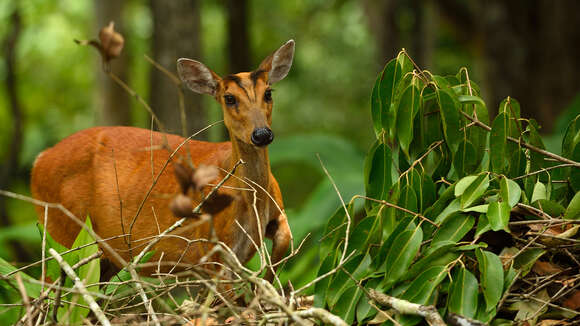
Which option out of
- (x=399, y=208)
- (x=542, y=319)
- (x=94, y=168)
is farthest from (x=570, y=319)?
(x=94, y=168)

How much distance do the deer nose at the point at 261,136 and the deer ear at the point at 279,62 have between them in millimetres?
373

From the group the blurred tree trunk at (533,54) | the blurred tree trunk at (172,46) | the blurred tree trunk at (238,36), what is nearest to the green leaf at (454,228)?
the blurred tree trunk at (172,46)

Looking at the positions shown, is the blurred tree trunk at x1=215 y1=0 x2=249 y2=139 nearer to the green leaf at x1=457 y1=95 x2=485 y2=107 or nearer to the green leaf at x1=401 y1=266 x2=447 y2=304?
the green leaf at x1=457 y1=95 x2=485 y2=107

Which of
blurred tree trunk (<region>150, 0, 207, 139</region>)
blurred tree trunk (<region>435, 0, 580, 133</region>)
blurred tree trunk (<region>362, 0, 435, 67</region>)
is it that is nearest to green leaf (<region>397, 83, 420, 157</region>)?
blurred tree trunk (<region>150, 0, 207, 139</region>)

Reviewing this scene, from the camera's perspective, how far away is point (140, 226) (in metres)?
3.86

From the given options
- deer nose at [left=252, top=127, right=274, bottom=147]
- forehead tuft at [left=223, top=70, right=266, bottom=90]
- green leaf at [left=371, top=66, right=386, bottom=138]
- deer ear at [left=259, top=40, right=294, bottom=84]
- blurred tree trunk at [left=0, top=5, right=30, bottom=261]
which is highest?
deer ear at [left=259, top=40, right=294, bottom=84]

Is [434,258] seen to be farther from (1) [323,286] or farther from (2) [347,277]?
(1) [323,286]

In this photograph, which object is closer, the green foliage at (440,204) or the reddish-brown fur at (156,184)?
the green foliage at (440,204)

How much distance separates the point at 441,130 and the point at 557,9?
7469mm

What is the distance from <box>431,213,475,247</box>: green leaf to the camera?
256 centimetres

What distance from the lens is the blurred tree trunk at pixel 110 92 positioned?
968 cm

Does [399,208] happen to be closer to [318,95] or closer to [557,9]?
[557,9]

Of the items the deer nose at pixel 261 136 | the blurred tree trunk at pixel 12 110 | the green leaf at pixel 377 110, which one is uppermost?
the green leaf at pixel 377 110

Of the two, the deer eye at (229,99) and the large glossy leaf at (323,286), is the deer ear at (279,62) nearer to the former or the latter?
the deer eye at (229,99)
